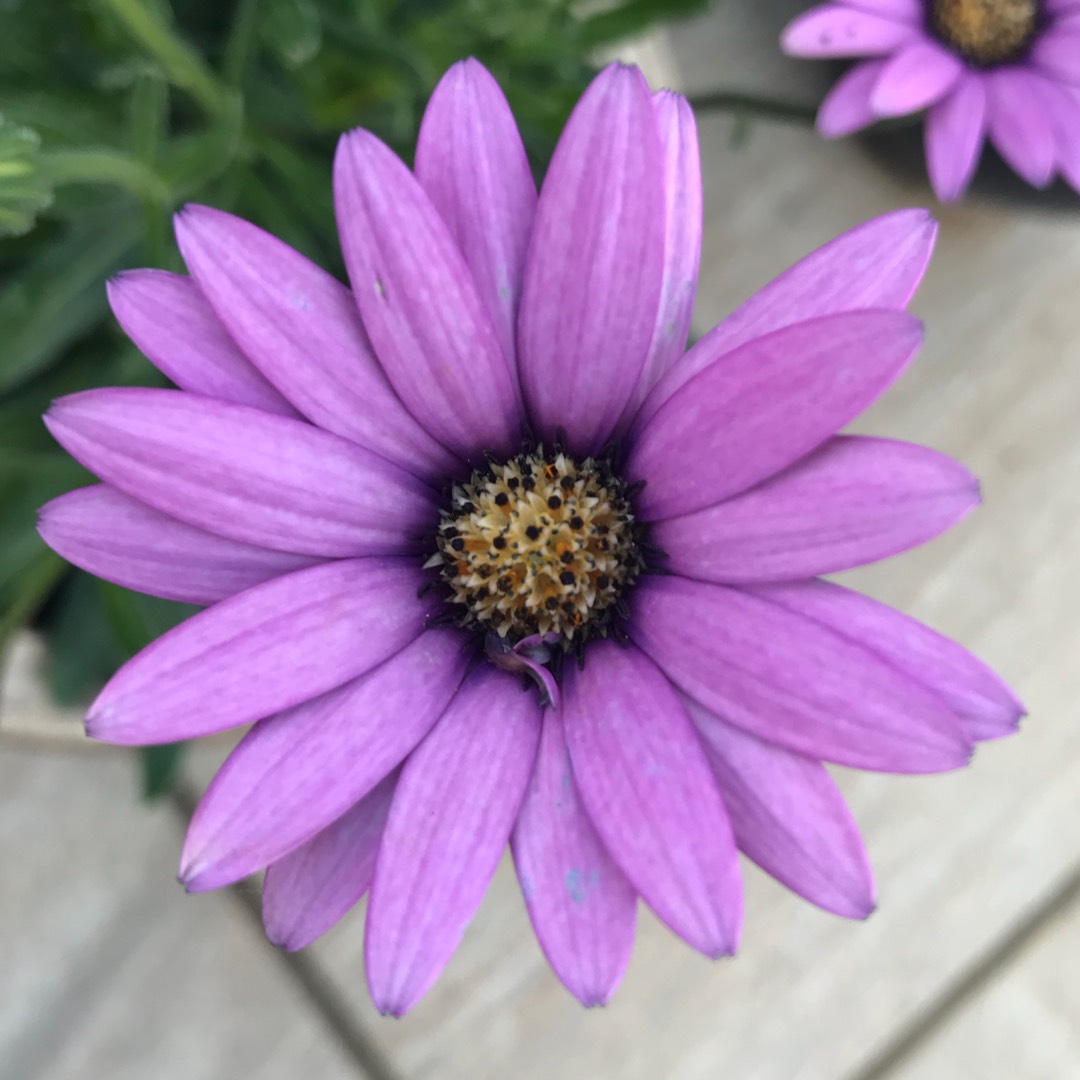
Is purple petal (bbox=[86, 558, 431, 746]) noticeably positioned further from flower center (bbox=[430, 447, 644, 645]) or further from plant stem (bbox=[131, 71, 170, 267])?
plant stem (bbox=[131, 71, 170, 267])

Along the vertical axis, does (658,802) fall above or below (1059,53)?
below

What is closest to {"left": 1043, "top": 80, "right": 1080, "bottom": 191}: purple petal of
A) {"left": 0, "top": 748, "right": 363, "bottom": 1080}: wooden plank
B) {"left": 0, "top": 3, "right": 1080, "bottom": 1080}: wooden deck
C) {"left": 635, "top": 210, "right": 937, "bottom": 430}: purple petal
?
{"left": 0, "top": 3, "right": 1080, "bottom": 1080}: wooden deck

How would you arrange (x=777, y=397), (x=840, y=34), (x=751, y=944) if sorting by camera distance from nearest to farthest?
1. (x=777, y=397)
2. (x=840, y=34)
3. (x=751, y=944)

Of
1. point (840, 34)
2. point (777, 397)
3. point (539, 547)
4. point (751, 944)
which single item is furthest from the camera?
point (751, 944)

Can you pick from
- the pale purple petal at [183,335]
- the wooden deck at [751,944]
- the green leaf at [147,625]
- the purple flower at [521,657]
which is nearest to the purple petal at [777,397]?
the purple flower at [521,657]

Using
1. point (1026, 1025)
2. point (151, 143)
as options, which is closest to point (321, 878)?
point (151, 143)

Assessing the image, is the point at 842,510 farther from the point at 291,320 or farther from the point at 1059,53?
the point at 1059,53

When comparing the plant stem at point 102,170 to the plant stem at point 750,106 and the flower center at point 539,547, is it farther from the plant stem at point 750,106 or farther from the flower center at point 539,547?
the plant stem at point 750,106
